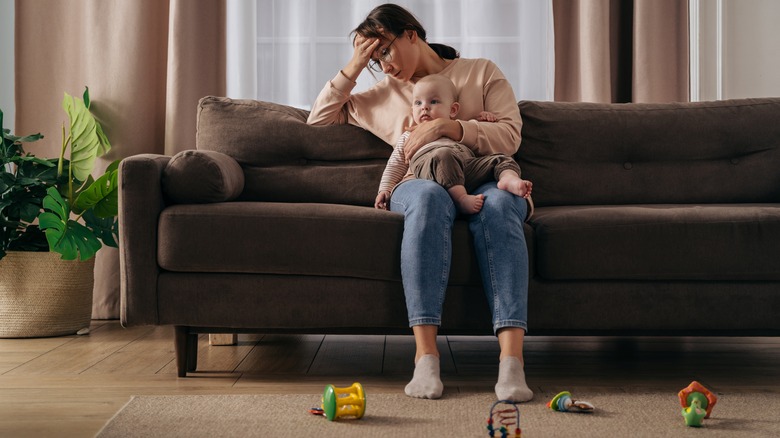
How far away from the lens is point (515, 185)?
74.0 inches

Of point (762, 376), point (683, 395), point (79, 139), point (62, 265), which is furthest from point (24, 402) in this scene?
point (762, 376)

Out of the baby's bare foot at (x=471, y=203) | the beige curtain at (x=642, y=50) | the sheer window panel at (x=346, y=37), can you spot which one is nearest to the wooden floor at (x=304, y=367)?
the baby's bare foot at (x=471, y=203)

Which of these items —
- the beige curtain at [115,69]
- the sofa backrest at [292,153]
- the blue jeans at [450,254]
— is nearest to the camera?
the blue jeans at [450,254]

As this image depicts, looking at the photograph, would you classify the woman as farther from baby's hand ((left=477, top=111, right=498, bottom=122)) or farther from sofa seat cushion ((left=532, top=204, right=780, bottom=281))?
sofa seat cushion ((left=532, top=204, right=780, bottom=281))

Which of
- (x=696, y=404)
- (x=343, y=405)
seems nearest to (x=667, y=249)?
(x=696, y=404)

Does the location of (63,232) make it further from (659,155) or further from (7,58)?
(659,155)

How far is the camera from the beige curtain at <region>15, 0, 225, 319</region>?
9.79 ft

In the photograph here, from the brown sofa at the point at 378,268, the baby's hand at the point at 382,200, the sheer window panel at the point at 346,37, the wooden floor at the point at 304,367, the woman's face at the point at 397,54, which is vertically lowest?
the wooden floor at the point at 304,367

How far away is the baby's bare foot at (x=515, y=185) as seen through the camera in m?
1.87

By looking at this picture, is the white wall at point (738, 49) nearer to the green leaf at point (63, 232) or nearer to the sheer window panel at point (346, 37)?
the sheer window panel at point (346, 37)

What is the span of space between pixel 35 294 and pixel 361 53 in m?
1.38

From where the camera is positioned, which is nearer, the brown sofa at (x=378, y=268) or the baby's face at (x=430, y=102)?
the brown sofa at (x=378, y=268)

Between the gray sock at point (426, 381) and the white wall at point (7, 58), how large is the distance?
91.7 inches

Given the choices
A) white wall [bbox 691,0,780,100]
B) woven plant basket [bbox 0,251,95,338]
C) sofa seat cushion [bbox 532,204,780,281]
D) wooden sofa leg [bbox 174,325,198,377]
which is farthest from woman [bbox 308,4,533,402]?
white wall [bbox 691,0,780,100]
